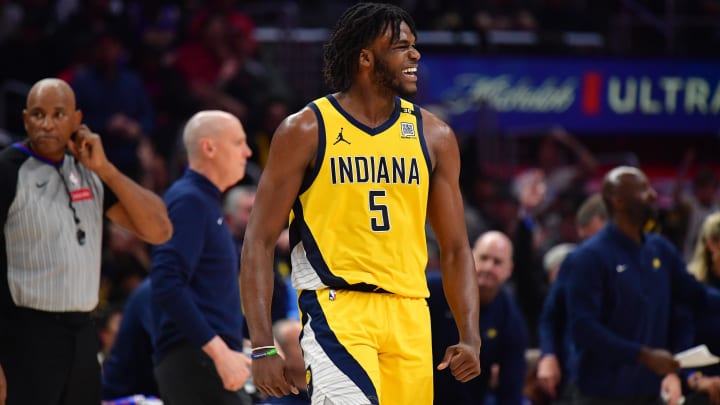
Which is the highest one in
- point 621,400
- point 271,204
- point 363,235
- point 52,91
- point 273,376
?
point 52,91

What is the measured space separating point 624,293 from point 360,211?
3.22 metres

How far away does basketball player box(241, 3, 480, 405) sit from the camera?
13.9ft

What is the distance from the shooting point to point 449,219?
458 centimetres

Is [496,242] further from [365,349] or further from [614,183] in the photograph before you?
[365,349]

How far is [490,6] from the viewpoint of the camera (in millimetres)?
15047

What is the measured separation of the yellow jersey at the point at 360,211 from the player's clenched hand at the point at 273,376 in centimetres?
32

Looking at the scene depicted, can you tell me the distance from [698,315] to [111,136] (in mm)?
5357

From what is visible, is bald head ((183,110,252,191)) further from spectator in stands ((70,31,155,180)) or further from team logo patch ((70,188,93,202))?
spectator in stands ((70,31,155,180))

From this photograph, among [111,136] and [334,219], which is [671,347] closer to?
[334,219]

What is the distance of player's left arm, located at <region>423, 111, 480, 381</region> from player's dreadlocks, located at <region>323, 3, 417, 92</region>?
343 millimetres

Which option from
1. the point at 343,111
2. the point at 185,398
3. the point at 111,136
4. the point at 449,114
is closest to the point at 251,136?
the point at 111,136

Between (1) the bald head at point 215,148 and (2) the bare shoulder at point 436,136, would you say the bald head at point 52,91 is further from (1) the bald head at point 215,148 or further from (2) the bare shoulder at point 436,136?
(2) the bare shoulder at point 436,136

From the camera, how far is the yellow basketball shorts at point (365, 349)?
416 cm

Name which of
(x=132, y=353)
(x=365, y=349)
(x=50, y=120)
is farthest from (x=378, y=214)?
(x=132, y=353)
